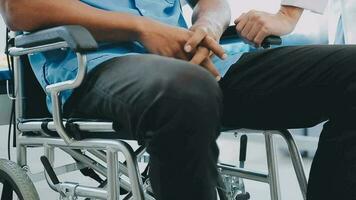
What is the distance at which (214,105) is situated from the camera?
2.02 ft

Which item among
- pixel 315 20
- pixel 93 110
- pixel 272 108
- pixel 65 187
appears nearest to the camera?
pixel 93 110

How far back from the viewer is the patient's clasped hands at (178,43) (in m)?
0.82

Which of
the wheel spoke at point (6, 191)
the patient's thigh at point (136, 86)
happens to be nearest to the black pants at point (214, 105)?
the patient's thigh at point (136, 86)

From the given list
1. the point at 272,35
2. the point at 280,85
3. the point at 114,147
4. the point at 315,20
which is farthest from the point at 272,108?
the point at 315,20

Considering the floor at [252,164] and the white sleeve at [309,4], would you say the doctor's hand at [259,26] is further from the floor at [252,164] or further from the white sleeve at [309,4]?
the floor at [252,164]

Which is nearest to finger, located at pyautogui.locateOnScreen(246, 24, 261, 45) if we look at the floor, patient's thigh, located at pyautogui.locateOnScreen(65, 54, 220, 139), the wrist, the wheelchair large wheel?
the wrist

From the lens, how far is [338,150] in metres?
0.81

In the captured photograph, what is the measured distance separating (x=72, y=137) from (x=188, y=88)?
0.34 metres

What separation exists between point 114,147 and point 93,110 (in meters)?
0.07

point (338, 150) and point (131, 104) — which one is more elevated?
point (131, 104)

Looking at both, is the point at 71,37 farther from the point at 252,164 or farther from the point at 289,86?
the point at 252,164

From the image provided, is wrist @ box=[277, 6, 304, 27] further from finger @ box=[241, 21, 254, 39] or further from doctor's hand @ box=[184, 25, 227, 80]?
doctor's hand @ box=[184, 25, 227, 80]

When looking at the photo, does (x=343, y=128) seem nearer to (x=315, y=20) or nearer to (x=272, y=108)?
(x=272, y=108)

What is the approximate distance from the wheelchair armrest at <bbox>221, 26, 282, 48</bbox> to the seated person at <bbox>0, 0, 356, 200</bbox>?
0.8 inches
